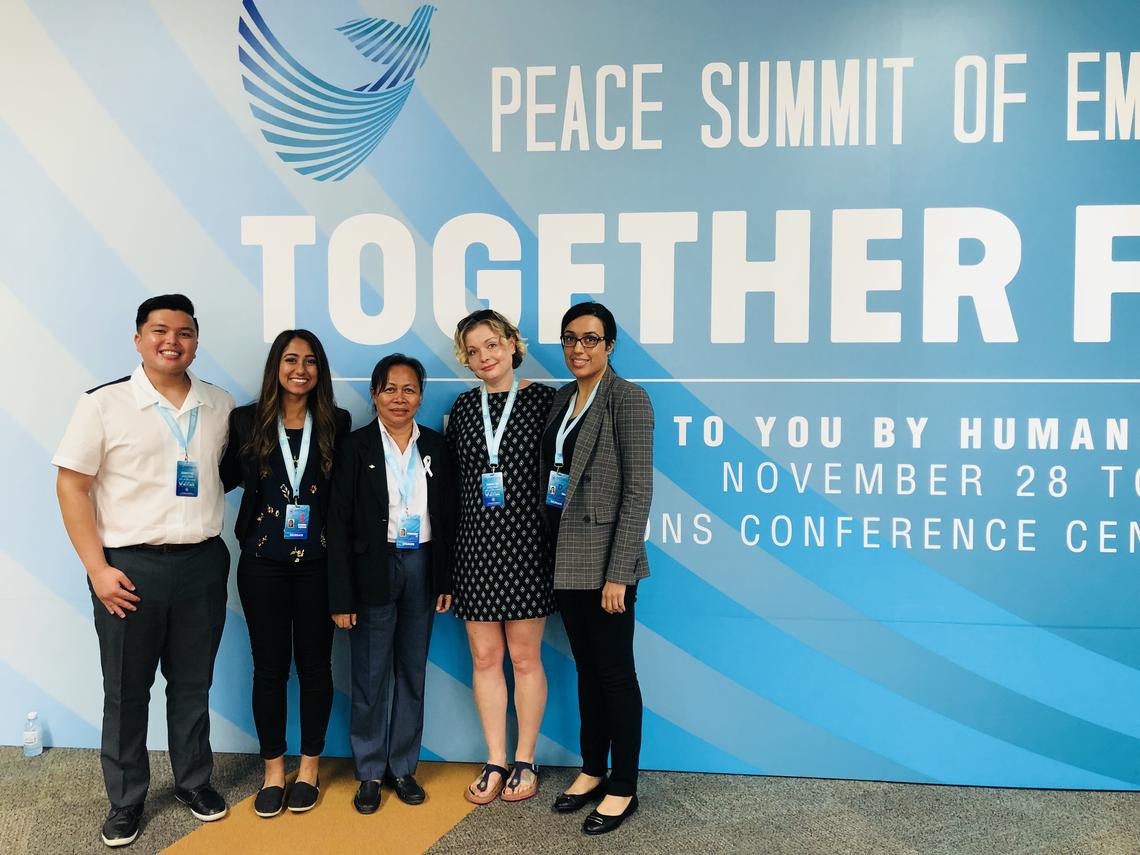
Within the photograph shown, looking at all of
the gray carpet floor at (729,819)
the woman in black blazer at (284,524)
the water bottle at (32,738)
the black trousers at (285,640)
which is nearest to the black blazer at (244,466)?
the woman in black blazer at (284,524)

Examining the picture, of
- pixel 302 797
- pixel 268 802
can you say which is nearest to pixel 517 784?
pixel 302 797

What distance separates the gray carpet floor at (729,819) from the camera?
251cm

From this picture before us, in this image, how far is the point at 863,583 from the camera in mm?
2941

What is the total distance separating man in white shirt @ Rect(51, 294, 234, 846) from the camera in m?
2.46

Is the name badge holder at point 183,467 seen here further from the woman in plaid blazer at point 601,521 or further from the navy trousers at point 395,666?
the woman in plaid blazer at point 601,521

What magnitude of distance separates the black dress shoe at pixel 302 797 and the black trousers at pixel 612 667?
106 centimetres

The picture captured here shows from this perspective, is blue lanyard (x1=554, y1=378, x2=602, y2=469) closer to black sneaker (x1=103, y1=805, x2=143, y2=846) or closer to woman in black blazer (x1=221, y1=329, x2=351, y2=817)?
woman in black blazer (x1=221, y1=329, x2=351, y2=817)

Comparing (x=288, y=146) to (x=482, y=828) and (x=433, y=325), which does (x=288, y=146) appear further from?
(x=482, y=828)

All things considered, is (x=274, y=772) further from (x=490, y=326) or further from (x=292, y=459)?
(x=490, y=326)

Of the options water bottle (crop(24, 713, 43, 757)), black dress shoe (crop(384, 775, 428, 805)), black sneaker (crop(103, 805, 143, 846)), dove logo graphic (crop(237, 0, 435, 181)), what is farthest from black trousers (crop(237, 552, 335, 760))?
Answer: dove logo graphic (crop(237, 0, 435, 181))

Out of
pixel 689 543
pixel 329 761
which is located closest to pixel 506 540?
pixel 689 543

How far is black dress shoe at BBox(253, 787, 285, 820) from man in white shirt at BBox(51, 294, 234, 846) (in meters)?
0.12

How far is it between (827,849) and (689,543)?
1116 millimetres

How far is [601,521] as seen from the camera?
253 centimetres
